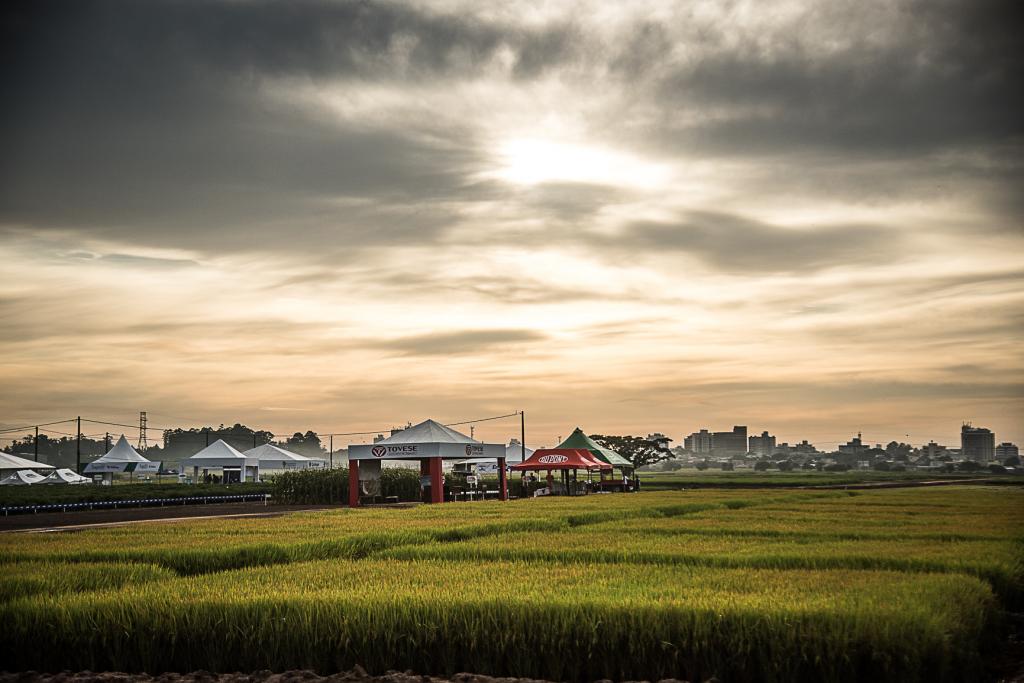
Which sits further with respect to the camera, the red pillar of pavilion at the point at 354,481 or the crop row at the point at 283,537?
the red pillar of pavilion at the point at 354,481

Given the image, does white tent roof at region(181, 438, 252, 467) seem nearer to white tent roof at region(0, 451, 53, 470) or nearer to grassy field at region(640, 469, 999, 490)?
white tent roof at region(0, 451, 53, 470)

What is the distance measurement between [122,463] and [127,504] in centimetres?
3070

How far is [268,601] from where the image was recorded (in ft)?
36.6

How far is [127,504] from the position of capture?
165ft

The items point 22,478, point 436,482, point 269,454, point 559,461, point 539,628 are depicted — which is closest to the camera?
point 539,628

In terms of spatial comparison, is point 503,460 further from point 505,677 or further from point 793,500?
point 505,677

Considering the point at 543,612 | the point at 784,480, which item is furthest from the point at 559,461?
the point at 784,480

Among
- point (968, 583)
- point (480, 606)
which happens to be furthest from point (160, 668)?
point (968, 583)

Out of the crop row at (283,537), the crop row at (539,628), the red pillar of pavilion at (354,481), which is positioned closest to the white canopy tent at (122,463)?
the red pillar of pavilion at (354,481)

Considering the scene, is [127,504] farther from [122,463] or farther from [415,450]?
[122,463]

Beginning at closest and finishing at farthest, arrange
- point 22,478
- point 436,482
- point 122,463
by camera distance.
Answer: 1. point 436,482
2. point 22,478
3. point 122,463

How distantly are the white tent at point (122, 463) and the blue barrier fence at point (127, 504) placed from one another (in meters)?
23.9

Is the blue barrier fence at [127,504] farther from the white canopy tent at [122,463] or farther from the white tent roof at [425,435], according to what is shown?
the white canopy tent at [122,463]

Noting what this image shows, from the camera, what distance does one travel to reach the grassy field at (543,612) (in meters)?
9.60
